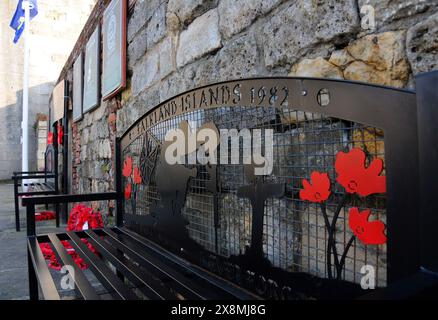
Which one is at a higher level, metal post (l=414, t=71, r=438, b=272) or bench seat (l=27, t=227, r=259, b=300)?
metal post (l=414, t=71, r=438, b=272)

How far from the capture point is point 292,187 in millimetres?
1010

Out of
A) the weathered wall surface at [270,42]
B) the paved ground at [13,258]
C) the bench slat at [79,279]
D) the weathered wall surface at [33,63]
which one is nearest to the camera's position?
the weathered wall surface at [270,42]

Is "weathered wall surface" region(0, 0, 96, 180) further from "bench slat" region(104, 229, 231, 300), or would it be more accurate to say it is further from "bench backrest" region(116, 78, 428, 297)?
"bench slat" region(104, 229, 231, 300)

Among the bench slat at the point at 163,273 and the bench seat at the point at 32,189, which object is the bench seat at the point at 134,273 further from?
the bench seat at the point at 32,189

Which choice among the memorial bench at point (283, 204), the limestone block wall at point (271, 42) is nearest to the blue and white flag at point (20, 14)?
the limestone block wall at point (271, 42)

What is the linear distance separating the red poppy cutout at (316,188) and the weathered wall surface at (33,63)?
36.2ft

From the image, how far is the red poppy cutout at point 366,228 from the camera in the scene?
75cm

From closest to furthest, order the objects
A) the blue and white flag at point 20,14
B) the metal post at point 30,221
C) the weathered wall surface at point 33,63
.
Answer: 1. the metal post at point 30,221
2. the blue and white flag at point 20,14
3. the weathered wall surface at point 33,63

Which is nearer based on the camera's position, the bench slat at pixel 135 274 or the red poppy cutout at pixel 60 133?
the bench slat at pixel 135 274

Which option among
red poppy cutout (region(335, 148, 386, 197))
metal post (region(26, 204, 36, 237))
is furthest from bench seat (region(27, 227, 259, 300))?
red poppy cutout (region(335, 148, 386, 197))

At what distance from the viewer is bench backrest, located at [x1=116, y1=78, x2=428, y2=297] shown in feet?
2.24

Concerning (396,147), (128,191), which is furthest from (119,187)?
(396,147)
